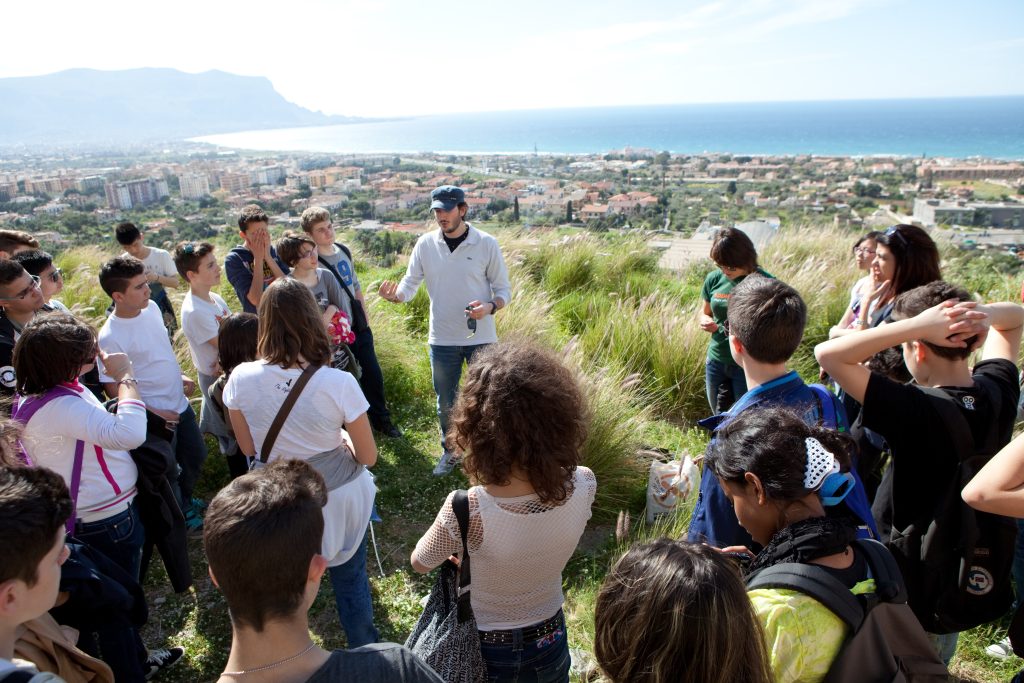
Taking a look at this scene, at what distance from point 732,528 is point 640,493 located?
2.32m

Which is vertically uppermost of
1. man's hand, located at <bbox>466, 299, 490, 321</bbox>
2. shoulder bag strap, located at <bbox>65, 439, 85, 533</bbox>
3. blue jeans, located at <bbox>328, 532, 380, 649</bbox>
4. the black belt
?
man's hand, located at <bbox>466, 299, 490, 321</bbox>

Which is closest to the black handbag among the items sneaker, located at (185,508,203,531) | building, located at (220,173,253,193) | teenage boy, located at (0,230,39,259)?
sneaker, located at (185,508,203,531)

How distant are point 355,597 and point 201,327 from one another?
229cm

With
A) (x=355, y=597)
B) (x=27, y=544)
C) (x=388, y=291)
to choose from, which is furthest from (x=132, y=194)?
(x=27, y=544)

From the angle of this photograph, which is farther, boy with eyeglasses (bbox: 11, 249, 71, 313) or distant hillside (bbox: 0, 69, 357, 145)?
distant hillside (bbox: 0, 69, 357, 145)

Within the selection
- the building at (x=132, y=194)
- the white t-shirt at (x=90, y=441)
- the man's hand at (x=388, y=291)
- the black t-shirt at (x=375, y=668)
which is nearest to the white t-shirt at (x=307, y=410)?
the white t-shirt at (x=90, y=441)

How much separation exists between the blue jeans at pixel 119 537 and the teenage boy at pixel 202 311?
114cm

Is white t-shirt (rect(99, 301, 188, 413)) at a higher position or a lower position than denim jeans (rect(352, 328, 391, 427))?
higher

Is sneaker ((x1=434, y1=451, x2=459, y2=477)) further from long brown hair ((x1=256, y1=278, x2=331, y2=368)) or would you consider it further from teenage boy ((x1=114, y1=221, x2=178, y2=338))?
teenage boy ((x1=114, y1=221, x2=178, y2=338))

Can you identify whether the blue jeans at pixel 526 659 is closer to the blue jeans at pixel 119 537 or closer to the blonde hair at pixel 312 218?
the blue jeans at pixel 119 537

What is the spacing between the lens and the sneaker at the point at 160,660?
293cm

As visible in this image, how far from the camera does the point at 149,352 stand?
→ 352 centimetres

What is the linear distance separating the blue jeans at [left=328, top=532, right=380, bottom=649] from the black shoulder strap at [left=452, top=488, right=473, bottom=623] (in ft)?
2.97

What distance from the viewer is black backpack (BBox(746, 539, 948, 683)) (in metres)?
1.32
